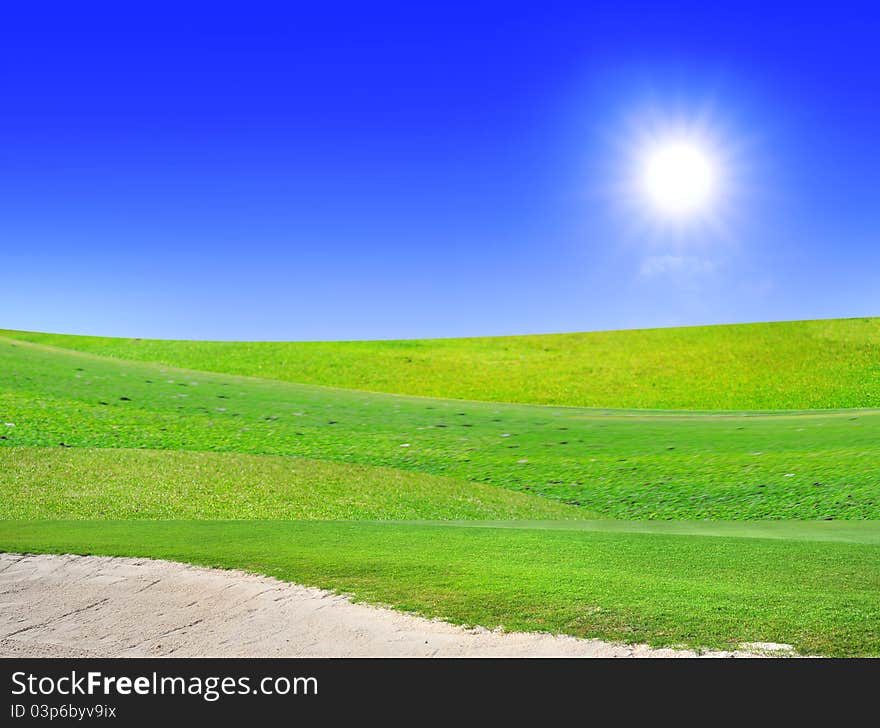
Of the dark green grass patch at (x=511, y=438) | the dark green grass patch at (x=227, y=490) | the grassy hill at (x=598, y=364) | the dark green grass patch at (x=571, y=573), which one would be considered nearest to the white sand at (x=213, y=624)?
the dark green grass patch at (x=571, y=573)

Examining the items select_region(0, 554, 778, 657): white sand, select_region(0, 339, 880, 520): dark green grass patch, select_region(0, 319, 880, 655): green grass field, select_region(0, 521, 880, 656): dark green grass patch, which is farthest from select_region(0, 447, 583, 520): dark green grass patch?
select_region(0, 554, 778, 657): white sand

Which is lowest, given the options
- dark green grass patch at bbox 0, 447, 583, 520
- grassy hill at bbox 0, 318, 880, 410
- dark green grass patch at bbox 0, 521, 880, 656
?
dark green grass patch at bbox 0, 447, 583, 520

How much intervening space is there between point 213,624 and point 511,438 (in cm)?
1305

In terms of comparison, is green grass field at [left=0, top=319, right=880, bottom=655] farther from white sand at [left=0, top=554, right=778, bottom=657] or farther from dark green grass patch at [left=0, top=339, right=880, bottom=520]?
white sand at [left=0, top=554, right=778, bottom=657]

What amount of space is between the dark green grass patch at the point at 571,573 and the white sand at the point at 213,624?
0.24 metres

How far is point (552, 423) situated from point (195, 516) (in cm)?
1102

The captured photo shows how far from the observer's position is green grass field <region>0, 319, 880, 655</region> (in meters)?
6.03

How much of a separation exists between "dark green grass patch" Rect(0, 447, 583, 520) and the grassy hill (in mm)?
14366

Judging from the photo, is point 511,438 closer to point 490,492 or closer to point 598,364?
point 490,492

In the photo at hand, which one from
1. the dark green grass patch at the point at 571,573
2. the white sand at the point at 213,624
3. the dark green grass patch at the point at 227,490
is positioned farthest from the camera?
the dark green grass patch at the point at 227,490

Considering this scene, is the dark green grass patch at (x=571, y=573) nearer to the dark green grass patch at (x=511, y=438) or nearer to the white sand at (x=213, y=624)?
the white sand at (x=213, y=624)

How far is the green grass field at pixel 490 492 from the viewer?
6031 mm

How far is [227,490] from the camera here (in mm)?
13781
